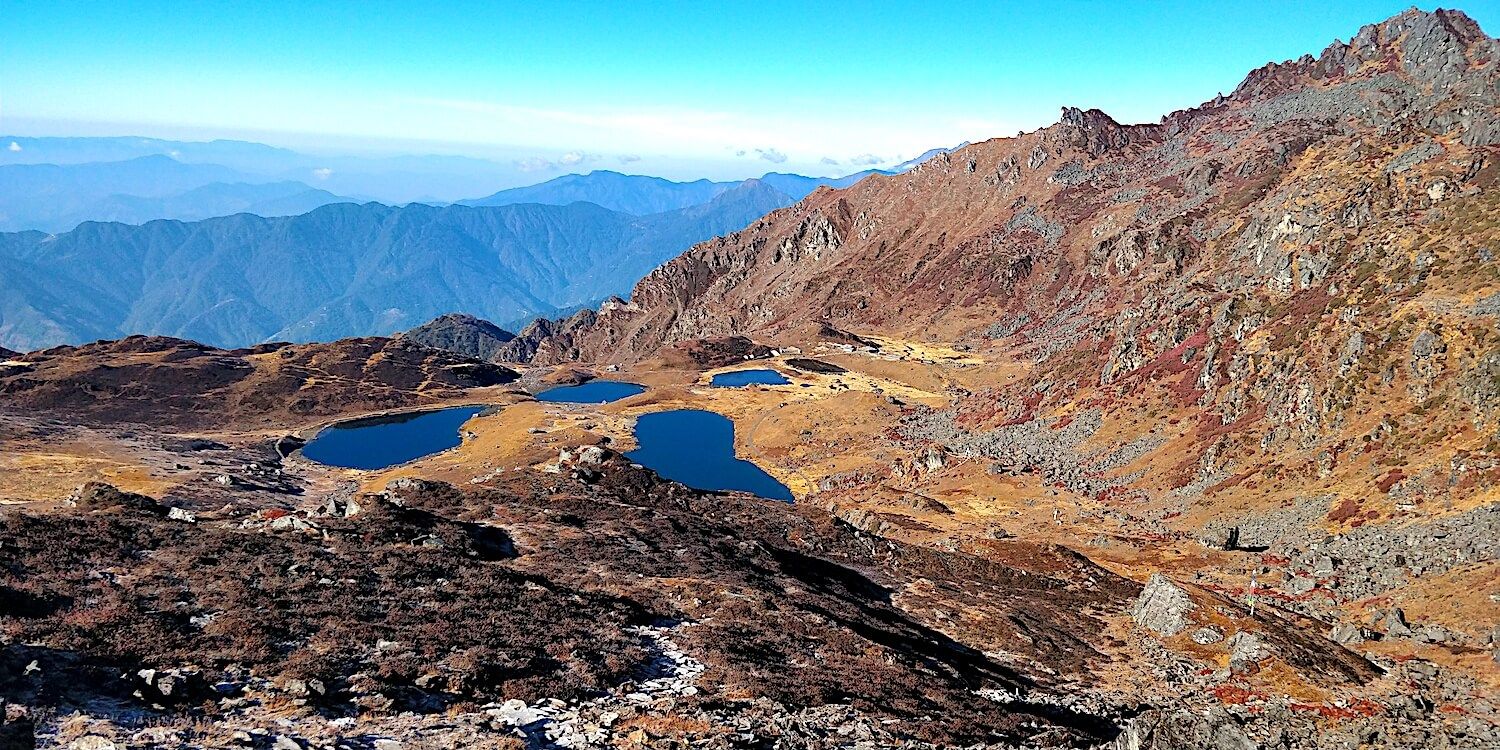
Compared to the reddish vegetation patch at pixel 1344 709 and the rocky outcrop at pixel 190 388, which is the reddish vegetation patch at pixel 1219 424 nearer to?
the reddish vegetation patch at pixel 1344 709

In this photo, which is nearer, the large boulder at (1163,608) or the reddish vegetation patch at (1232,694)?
the reddish vegetation patch at (1232,694)

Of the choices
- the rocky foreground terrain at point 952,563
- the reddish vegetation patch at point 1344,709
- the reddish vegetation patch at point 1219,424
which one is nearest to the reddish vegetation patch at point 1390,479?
the rocky foreground terrain at point 952,563

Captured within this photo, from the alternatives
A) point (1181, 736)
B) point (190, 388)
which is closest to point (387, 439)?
point (190, 388)

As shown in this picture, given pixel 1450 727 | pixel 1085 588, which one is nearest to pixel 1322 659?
pixel 1450 727

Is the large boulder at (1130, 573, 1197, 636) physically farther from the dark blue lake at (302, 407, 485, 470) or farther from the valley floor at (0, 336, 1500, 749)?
the dark blue lake at (302, 407, 485, 470)

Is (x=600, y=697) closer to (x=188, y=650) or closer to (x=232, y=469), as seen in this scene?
(x=188, y=650)

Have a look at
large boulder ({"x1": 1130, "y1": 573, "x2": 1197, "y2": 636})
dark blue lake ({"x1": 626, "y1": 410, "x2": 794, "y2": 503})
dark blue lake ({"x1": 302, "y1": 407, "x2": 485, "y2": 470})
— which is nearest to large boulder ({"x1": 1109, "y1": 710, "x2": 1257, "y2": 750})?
large boulder ({"x1": 1130, "y1": 573, "x2": 1197, "y2": 636})

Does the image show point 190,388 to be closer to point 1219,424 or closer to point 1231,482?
point 1219,424
